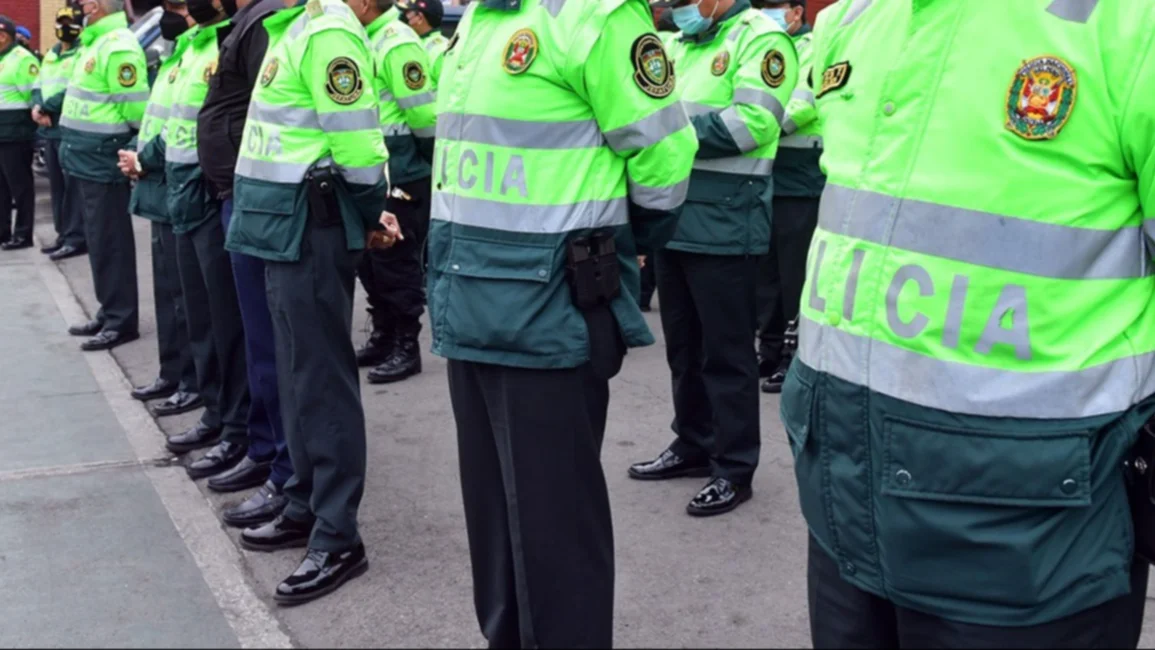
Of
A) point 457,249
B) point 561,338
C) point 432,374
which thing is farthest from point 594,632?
point 432,374

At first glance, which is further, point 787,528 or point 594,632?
point 787,528

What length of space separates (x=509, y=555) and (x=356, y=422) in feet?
3.97

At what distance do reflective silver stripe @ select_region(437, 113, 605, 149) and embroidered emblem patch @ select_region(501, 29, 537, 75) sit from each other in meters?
0.12

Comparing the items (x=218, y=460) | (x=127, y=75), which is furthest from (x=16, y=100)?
(x=218, y=460)

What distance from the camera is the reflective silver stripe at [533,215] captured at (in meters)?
2.79

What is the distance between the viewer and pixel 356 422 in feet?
A: 13.3

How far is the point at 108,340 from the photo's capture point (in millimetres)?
7637

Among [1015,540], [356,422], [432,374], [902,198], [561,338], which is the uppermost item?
[902,198]

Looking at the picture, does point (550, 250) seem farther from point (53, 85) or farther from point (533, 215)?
point (53, 85)

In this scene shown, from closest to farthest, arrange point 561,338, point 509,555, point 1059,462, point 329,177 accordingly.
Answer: point 1059,462 → point 561,338 → point 509,555 → point 329,177

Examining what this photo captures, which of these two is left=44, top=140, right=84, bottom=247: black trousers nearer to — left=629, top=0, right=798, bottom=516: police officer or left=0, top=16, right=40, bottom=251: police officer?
left=0, top=16, right=40, bottom=251: police officer

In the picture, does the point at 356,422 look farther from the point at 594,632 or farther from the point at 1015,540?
the point at 1015,540

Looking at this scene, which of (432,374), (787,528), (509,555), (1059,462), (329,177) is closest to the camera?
(1059,462)

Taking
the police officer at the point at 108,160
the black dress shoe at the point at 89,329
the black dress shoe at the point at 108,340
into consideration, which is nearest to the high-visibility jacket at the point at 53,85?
the police officer at the point at 108,160
